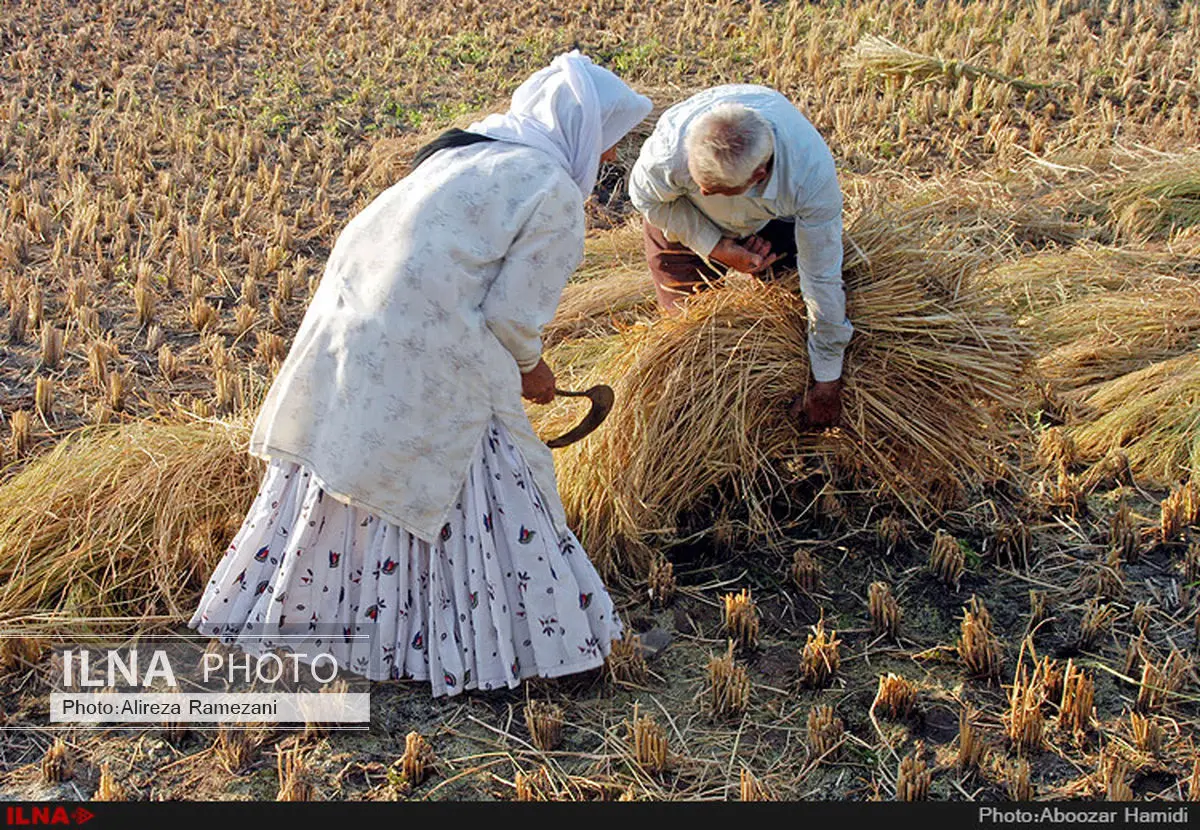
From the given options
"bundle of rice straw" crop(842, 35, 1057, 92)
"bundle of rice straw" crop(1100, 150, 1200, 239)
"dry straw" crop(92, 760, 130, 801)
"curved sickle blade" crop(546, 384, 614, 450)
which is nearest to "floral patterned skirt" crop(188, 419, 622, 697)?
"curved sickle blade" crop(546, 384, 614, 450)

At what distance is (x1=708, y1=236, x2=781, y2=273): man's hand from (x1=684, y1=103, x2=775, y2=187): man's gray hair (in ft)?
1.26

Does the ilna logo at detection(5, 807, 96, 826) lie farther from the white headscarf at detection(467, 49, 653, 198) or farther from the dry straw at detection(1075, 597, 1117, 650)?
the dry straw at detection(1075, 597, 1117, 650)

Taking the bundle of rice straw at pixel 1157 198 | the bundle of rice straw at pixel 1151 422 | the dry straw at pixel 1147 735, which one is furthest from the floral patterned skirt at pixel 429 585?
the bundle of rice straw at pixel 1157 198

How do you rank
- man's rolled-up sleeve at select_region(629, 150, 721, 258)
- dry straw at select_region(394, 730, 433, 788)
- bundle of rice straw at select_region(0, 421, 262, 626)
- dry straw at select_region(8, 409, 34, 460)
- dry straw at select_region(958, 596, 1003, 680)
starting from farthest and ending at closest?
1. dry straw at select_region(8, 409, 34, 460)
2. man's rolled-up sleeve at select_region(629, 150, 721, 258)
3. bundle of rice straw at select_region(0, 421, 262, 626)
4. dry straw at select_region(958, 596, 1003, 680)
5. dry straw at select_region(394, 730, 433, 788)

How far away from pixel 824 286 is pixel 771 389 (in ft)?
1.16

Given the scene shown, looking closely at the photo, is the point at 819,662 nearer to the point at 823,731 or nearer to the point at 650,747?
the point at 823,731

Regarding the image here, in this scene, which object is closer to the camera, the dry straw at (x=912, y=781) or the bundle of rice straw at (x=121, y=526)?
the dry straw at (x=912, y=781)

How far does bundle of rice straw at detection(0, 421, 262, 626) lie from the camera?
3.00 m

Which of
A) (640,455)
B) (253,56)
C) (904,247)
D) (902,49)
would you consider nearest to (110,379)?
(640,455)

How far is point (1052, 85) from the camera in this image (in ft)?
21.2

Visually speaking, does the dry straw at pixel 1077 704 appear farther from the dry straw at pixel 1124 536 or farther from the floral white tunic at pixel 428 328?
the floral white tunic at pixel 428 328

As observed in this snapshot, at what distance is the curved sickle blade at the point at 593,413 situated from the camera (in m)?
2.95

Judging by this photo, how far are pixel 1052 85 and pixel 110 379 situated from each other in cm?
488

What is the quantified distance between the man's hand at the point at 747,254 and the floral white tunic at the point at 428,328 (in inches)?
27.6
